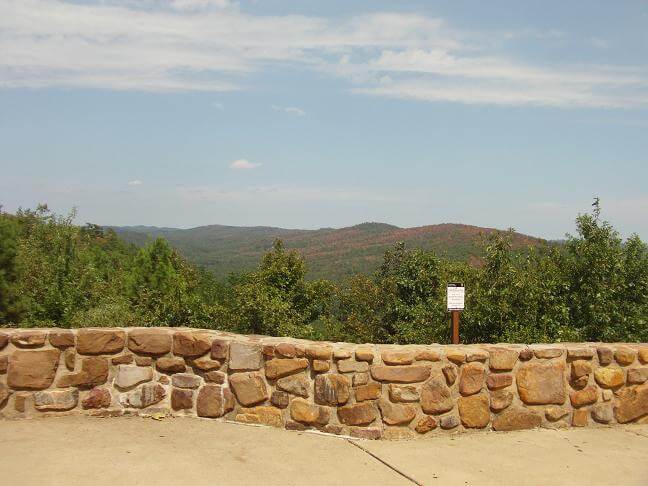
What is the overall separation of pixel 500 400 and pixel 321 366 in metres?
1.51

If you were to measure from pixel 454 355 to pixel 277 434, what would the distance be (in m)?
1.53

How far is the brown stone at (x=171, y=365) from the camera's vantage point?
15.5 ft

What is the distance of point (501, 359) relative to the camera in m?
4.78

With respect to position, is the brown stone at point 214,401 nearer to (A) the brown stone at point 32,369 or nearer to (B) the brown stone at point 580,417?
(A) the brown stone at point 32,369

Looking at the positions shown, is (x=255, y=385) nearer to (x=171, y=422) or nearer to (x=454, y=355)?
(x=171, y=422)

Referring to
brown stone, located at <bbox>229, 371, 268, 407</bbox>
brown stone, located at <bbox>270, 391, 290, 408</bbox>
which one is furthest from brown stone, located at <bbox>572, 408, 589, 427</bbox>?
brown stone, located at <bbox>229, 371, 268, 407</bbox>

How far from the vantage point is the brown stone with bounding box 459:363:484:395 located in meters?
4.70

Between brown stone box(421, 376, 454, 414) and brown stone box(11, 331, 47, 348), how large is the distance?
305 cm

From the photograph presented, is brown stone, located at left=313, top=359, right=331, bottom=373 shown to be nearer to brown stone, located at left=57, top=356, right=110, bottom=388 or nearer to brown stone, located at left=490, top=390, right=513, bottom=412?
brown stone, located at left=490, top=390, right=513, bottom=412

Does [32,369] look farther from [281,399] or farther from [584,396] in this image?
[584,396]

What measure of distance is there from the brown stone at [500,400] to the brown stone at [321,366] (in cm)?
139

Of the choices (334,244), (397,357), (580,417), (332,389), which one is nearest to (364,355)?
(397,357)

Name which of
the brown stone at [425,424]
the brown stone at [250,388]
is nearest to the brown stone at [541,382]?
the brown stone at [425,424]

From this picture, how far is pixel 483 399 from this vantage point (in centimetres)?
473
